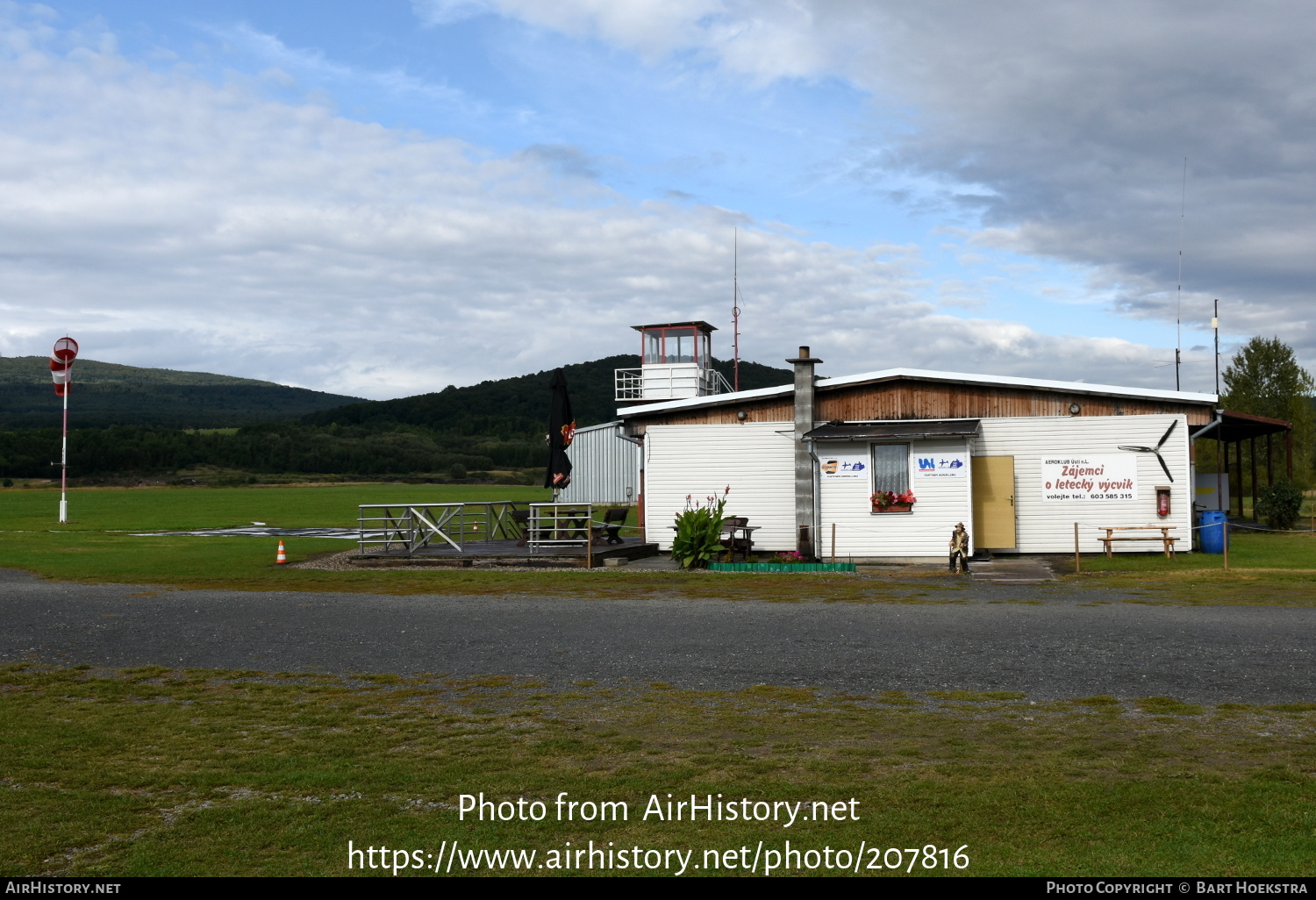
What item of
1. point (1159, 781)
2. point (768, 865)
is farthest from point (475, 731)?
point (1159, 781)

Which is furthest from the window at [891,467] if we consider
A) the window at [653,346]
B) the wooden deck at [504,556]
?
the window at [653,346]

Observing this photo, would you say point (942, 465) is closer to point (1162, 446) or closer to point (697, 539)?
point (1162, 446)

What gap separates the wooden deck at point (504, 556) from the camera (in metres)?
20.1

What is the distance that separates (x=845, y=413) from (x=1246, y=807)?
57.9ft

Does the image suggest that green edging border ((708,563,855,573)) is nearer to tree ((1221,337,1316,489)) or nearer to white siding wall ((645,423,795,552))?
white siding wall ((645,423,795,552))

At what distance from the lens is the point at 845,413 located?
74.1 ft

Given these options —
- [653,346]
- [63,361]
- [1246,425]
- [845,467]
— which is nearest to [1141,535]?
[845,467]

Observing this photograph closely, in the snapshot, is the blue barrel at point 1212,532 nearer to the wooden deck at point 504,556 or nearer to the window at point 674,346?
the wooden deck at point 504,556

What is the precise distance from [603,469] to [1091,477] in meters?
22.6

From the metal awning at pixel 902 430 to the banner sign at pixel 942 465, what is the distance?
Answer: 436 millimetres

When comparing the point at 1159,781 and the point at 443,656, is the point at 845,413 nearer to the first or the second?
the point at 443,656

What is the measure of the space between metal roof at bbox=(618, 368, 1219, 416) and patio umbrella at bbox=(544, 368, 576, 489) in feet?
4.31
